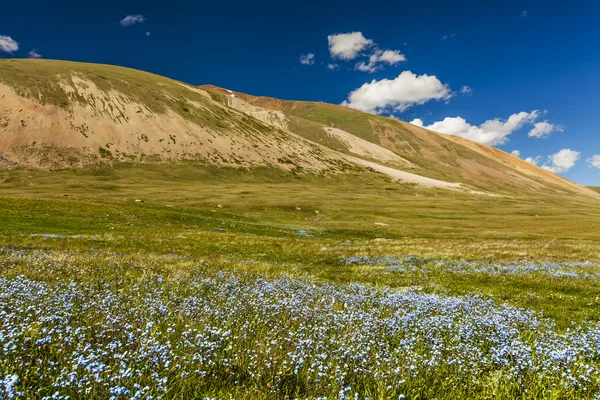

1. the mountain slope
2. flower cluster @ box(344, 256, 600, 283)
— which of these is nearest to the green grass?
flower cluster @ box(344, 256, 600, 283)

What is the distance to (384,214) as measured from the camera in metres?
94.3

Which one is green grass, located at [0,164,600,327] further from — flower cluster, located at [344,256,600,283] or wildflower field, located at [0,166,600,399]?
flower cluster, located at [344,256,600,283]

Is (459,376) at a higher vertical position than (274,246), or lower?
higher

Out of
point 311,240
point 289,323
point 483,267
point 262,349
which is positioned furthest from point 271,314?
point 311,240

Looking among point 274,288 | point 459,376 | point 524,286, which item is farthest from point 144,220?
point 459,376

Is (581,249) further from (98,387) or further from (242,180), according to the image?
(242,180)

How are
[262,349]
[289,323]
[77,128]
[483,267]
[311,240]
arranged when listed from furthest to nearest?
[77,128], [311,240], [483,267], [289,323], [262,349]

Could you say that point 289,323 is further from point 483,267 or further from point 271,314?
point 483,267

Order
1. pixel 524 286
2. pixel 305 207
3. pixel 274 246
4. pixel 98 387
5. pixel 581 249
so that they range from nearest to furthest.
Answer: pixel 98 387 → pixel 524 286 → pixel 274 246 → pixel 581 249 → pixel 305 207

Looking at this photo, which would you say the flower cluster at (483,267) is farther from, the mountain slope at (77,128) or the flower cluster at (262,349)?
the mountain slope at (77,128)

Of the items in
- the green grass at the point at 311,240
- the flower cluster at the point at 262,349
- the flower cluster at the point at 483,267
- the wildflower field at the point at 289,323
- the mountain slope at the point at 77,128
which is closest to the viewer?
the flower cluster at the point at 262,349

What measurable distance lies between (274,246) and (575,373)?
28437 mm

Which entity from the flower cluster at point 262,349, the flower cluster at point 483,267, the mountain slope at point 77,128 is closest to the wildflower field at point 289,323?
the flower cluster at point 262,349

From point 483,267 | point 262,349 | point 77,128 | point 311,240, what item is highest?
point 77,128
